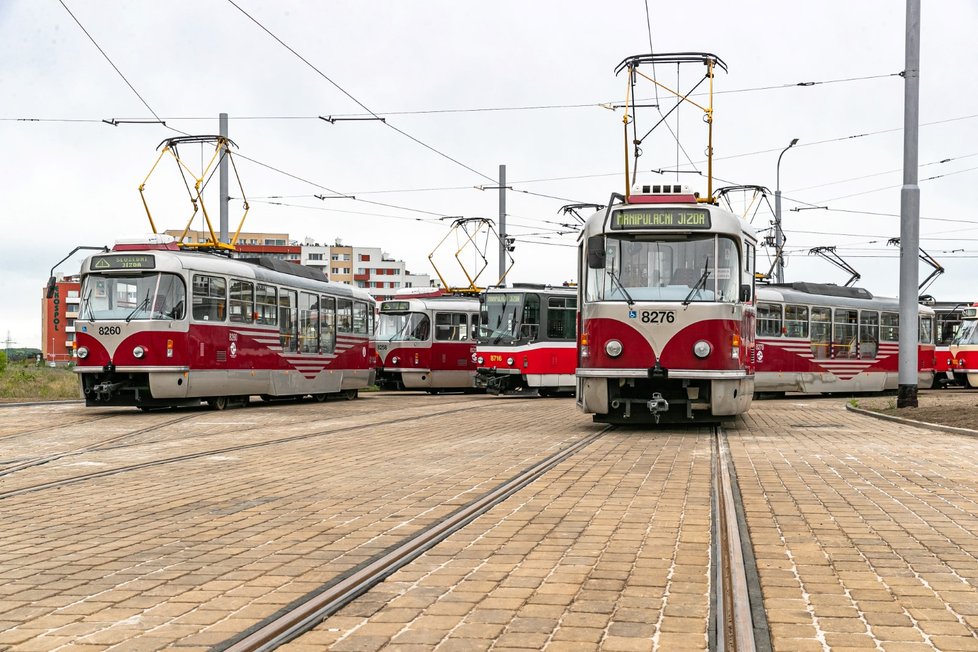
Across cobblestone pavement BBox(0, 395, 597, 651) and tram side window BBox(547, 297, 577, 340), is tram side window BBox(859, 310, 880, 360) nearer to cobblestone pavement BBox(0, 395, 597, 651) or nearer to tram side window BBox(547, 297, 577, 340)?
tram side window BBox(547, 297, 577, 340)

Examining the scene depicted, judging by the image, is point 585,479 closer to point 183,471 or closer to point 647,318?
point 183,471

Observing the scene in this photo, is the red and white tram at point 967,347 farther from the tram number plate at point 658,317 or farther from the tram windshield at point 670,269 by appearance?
the tram number plate at point 658,317

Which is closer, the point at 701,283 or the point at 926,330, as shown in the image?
the point at 701,283

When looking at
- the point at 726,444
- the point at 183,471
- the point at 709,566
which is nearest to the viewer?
the point at 709,566

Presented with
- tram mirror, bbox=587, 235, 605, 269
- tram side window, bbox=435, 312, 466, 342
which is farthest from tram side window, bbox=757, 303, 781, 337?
tram mirror, bbox=587, 235, 605, 269

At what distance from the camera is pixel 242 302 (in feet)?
72.2

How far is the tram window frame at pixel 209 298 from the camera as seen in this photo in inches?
803

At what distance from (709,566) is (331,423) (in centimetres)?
1253

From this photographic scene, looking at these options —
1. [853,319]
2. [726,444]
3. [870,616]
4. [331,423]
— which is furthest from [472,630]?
[853,319]

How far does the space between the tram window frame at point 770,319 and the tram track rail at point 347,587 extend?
2213 centimetres

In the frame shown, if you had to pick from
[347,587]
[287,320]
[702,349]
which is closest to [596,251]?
[702,349]

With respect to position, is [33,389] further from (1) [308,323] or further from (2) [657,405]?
(2) [657,405]

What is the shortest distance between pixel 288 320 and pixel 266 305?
1.14 metres

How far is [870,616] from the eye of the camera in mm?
4691
